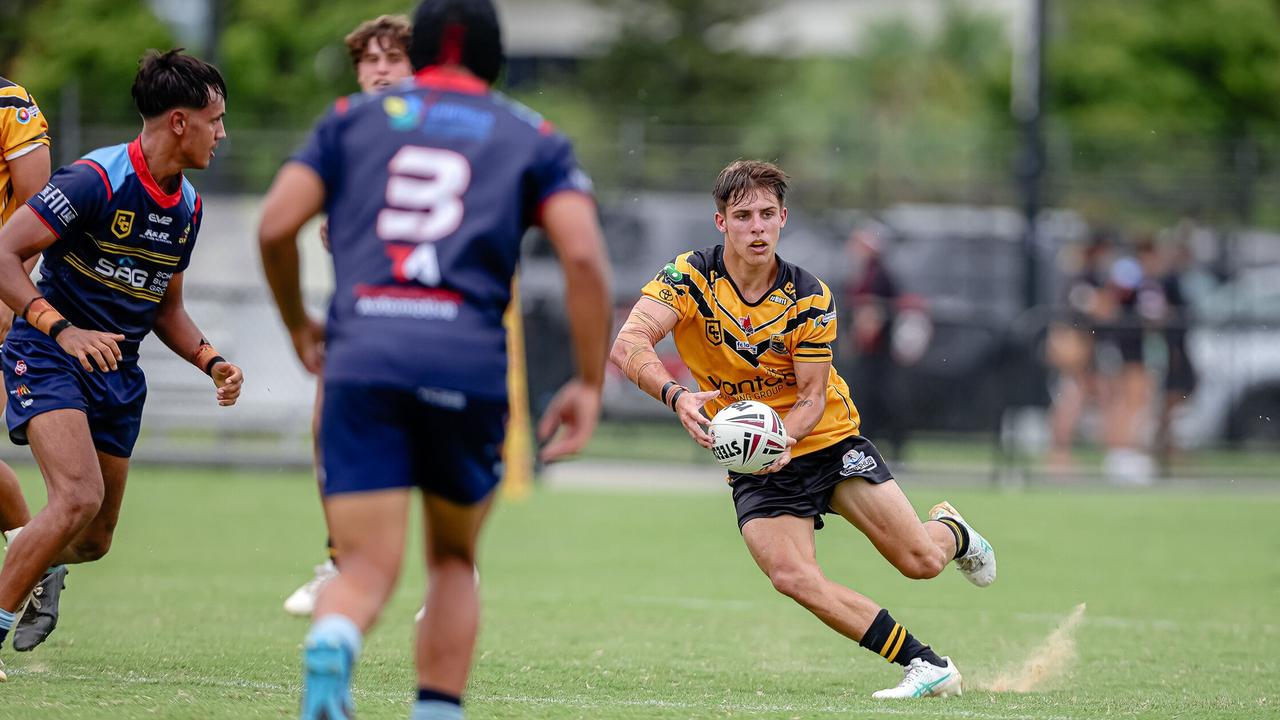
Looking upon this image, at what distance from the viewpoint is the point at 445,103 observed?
14.4ft

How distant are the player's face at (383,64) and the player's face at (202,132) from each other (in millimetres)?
1330

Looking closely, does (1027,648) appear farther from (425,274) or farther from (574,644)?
(425,274)

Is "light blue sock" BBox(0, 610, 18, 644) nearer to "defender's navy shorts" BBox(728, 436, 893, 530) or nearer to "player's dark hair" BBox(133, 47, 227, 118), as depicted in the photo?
"player's dark hair" BBox(133, 47, 227, 118)

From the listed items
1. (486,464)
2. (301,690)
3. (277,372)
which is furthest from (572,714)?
(277,372)

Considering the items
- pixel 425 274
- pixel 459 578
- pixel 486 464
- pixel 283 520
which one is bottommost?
pixel 283 520

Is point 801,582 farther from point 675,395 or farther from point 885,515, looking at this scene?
point 675,395

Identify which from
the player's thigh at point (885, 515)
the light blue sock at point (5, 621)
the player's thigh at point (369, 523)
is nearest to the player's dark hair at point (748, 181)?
the player's thigh at point (885, 515)

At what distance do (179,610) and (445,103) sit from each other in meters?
5.14

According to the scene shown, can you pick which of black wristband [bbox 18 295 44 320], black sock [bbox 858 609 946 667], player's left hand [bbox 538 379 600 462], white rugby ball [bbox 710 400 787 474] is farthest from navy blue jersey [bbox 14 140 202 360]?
black sock [bbox 858 609 946 667]

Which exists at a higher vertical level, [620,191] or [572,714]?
[620,191]

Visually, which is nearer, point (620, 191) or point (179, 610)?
point (179, 610)

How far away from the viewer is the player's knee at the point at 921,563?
22.6ft

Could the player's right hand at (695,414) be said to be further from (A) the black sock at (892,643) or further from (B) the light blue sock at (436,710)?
(B) the light blue sock at (436,710)

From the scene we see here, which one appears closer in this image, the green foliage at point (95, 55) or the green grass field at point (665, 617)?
the green grass field at point (665, 617)
